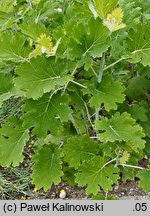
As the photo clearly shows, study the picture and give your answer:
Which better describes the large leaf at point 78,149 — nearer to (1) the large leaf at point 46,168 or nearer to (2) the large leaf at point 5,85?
(1) the large leaf at point 46,168

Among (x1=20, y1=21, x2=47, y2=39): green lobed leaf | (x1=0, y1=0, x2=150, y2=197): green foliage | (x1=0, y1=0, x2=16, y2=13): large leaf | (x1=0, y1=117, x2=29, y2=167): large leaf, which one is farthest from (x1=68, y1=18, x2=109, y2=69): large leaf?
(x1=0, y1=0, x2=16, y2=13): large leaf

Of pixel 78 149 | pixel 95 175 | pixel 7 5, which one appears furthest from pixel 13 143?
pixel 7 5

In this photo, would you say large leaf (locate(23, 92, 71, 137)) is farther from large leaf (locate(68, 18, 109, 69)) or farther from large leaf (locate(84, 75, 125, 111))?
→ large leaf (locate(68, 18, 109, 69))

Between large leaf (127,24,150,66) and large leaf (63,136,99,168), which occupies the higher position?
large leaf (127,24,150,66)

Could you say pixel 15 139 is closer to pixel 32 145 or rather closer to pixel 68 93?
pixel 68 93

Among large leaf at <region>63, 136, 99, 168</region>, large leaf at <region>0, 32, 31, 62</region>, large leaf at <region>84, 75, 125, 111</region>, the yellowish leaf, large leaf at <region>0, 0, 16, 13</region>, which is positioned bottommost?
large leaf at <region>63, 136, 99, 168</region>

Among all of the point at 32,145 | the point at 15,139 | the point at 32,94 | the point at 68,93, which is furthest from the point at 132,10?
the point at 32,145
